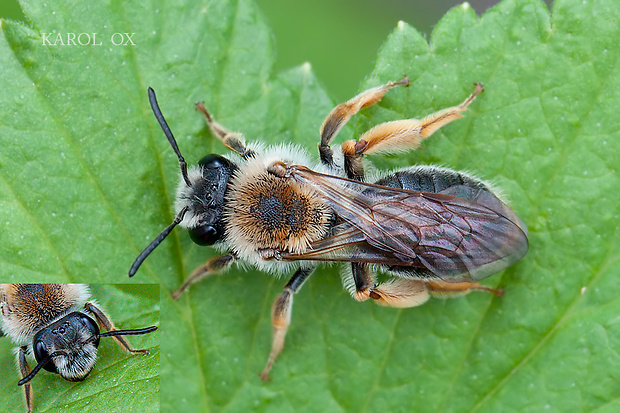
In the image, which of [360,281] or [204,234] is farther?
[360,281]

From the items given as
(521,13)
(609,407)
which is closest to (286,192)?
(521,13)

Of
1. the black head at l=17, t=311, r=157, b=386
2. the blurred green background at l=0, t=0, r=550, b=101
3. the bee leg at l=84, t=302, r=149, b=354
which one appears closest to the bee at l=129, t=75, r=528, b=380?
the bee leg at l=84, t=302, r=149, b=354

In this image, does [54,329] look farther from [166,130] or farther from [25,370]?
[166,130]

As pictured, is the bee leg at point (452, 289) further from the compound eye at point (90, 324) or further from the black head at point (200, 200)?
the compound eye at point (90, 324)

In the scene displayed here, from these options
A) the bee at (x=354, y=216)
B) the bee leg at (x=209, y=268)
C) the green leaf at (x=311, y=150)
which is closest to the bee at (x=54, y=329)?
the green leaf at (x=311, y=150)

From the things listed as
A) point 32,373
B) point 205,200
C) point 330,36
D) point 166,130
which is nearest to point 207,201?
point 205,200
